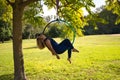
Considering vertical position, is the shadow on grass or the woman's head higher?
the woman's head

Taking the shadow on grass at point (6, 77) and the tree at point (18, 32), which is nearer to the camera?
the tree at point (18, 32)

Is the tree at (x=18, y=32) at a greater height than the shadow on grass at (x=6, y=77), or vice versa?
the tree at (x=18, y=32)

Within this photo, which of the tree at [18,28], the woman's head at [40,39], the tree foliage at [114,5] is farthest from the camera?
the tree foliage at [114,5]

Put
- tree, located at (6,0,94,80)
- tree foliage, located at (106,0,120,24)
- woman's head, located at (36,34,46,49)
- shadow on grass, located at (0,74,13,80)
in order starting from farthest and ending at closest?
shadow on grass, located at (0,74,13,80)
tree foliage, located at (106,0,120,24)
tree, located at (6,0,94,80)
woman's head, located at (36,34,46,49)

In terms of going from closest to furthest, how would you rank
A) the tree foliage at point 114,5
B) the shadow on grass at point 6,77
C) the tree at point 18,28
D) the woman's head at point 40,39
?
1. the woman's head at point 40,39
2. the tree at point 18,28
3. the tree foliage at point 114,5
4. the shadow on grass at point 6,77

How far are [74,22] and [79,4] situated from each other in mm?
2052

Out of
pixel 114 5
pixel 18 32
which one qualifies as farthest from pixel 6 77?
pixel 114 5

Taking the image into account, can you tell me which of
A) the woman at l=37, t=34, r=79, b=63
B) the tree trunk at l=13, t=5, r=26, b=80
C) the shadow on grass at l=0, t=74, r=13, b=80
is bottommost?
the shadow on grass at l=0, t=74, r=13, b=80

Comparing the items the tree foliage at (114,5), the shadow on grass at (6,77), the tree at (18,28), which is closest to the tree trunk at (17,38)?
the tree at (18,28)

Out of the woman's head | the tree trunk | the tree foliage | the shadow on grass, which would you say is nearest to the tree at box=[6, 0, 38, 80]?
the tree trunk

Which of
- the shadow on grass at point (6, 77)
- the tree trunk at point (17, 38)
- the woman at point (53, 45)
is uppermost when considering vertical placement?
the woman at point (53, 45)

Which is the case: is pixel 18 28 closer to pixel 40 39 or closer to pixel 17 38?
pixel 17 38

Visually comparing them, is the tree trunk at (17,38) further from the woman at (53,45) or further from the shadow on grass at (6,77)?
the woman at (53,45)

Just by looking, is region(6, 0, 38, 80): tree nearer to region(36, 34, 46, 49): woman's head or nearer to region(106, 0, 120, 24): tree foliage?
region(106, 0, 120, 24): tree foliage
